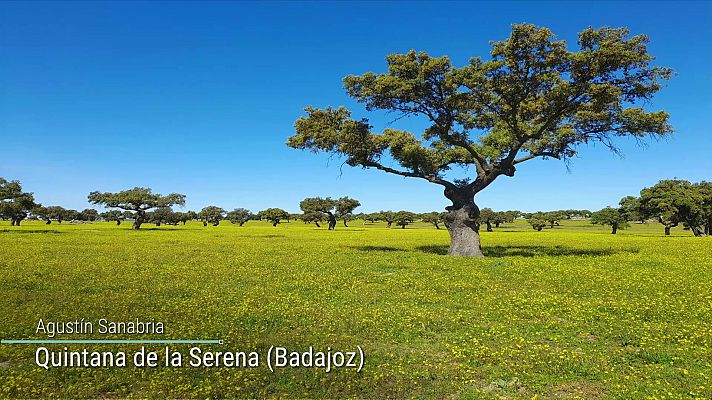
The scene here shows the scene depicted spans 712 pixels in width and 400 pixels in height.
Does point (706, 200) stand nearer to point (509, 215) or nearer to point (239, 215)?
point (509, 215)

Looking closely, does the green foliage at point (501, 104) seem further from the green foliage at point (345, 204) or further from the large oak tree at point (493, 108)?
the green foliage at point (345, 204)

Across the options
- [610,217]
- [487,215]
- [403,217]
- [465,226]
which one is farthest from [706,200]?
[403,217]

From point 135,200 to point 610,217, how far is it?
109395 mm

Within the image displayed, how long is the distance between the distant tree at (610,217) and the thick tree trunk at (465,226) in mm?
82236

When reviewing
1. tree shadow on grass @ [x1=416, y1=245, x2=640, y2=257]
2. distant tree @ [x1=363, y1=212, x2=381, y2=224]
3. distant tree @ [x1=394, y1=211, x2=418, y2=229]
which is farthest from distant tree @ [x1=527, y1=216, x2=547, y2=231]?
tree shadow on grass @ [x1=416, y1=245, x2=640, y2=257]

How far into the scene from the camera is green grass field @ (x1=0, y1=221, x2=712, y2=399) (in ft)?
25.8

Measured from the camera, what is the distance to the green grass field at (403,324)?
25.8 ft

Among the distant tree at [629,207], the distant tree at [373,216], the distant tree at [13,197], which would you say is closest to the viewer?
→ the distant tree at [13,197]

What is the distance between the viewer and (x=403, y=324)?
12141 mm

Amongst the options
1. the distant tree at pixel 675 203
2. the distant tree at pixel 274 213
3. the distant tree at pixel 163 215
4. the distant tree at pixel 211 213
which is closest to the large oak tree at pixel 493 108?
the distant tree at pixel 675 203

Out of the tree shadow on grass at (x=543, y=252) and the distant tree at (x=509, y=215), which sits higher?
the distant tree at (x=509, y=215)

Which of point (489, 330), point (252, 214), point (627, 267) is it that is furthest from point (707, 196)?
point (252, 214)

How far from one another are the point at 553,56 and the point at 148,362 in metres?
27.4

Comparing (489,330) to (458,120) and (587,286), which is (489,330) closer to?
(587,286)
